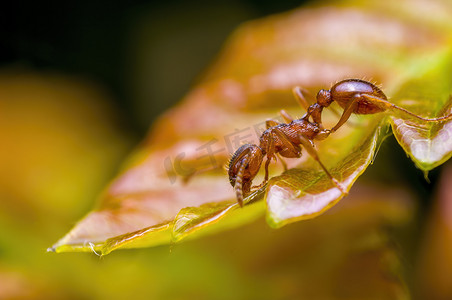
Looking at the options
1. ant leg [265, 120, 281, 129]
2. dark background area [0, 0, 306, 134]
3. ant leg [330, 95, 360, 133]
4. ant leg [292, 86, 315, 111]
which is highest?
dark background area [0, 0, 306, 134]

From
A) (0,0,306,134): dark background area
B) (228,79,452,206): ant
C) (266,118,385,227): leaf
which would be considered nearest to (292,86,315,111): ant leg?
(228,79,452,206): ant

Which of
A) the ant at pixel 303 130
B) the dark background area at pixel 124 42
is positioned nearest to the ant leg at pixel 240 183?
the ant at pixel 303 130

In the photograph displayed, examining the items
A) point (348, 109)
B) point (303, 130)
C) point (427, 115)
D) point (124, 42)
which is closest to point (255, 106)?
point (303, 130)

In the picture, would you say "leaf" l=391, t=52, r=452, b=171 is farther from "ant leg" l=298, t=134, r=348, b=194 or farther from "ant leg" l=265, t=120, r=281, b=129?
"ant leg" l=265, t=120, r=281, b=129

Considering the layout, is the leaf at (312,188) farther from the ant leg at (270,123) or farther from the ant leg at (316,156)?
the ant leg at (270,123)

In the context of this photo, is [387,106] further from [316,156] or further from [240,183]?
[240,183]

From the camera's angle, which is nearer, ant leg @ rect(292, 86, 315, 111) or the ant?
the ant

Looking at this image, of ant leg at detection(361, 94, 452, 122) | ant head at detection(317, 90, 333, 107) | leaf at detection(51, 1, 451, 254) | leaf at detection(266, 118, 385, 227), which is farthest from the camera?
ant head at detection(317, 90, 333, 107)
